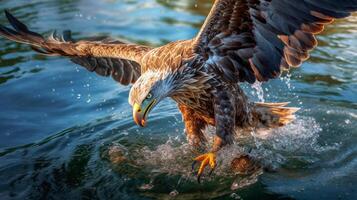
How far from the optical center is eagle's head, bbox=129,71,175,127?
469 centimetres

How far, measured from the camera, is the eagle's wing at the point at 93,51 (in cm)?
621

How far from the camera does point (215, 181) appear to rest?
541 cm

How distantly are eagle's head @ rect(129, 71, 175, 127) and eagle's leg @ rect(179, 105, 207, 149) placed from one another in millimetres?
853

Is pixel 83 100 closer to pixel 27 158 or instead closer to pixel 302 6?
pixel 27 158

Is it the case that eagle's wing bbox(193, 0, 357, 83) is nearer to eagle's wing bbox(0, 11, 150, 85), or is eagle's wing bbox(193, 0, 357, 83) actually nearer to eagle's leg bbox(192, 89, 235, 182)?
eagle's leg bbox(192, 89, 235, 182)

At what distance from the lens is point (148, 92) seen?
4.75 metres

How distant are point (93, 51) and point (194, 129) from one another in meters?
1.39

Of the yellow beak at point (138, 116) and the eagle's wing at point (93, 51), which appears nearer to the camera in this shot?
the yellow beak at point (138, 116)

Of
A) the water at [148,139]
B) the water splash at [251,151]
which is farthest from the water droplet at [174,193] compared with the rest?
the water splash at [251,151]

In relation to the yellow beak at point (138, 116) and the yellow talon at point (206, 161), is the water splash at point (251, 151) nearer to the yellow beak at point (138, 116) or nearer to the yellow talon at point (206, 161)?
the yellow talon at point (206, 161)

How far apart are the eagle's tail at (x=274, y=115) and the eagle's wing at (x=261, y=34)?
1.03m

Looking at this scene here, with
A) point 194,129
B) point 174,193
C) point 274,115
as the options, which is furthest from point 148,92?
point 274,115

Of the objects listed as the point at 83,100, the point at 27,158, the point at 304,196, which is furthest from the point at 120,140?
the point at 304,196

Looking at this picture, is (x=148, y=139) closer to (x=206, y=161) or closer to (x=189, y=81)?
(x=189, y=81)
